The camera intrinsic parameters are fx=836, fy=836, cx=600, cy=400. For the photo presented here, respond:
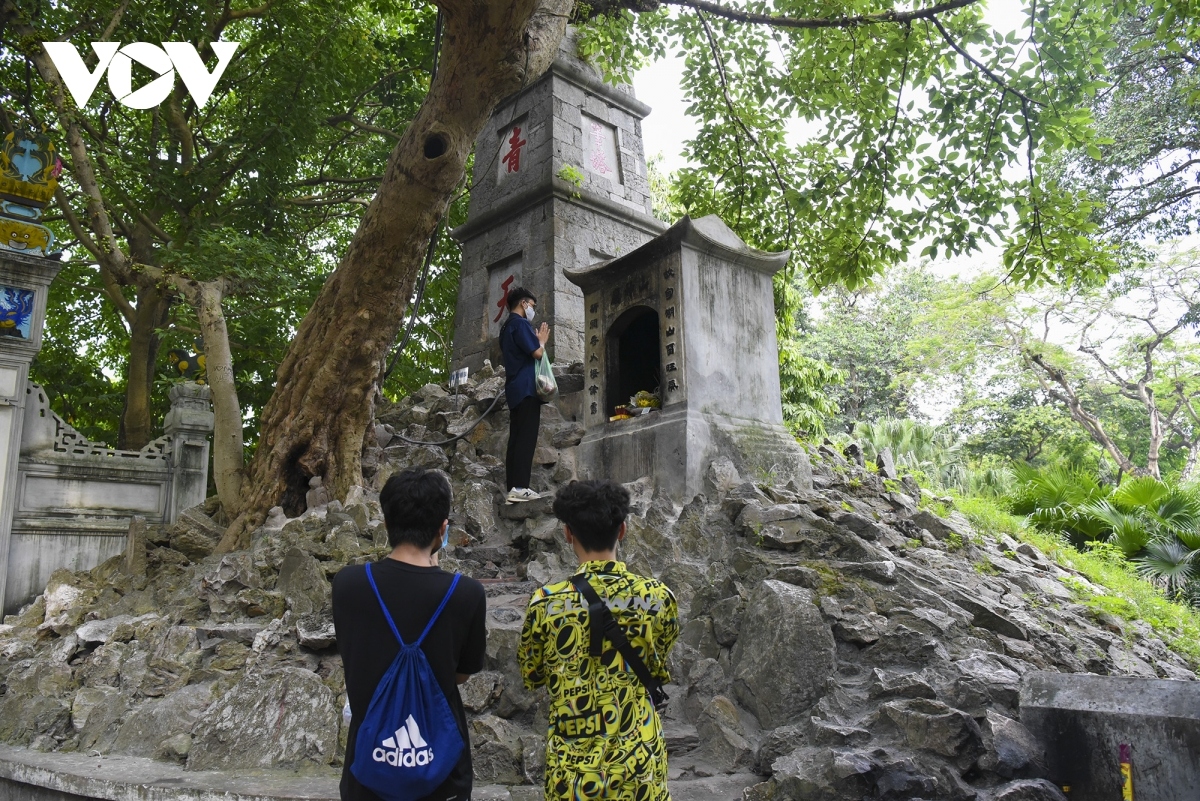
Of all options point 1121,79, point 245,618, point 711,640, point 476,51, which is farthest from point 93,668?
point 1121,79

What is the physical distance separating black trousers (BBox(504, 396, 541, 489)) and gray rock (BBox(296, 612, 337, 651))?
2.17m

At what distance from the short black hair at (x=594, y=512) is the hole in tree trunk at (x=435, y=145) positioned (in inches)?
207

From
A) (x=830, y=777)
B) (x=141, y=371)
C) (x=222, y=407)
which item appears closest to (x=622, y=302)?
(x=222, y=407)

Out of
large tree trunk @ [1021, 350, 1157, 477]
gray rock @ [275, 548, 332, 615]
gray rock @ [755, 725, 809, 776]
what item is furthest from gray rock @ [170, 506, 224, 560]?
large tree trunk @ [1021, 350, 1157, 477]

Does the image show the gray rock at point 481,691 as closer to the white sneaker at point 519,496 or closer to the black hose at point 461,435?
the white sneaker at point 519,496

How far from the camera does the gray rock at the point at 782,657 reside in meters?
4.67

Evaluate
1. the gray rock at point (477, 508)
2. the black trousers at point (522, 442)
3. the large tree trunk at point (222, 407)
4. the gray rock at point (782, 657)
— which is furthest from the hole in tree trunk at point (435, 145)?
the gray rock at point (782, 657)

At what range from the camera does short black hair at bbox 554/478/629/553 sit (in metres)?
2.68

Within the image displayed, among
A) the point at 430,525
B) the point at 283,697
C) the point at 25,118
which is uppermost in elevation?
the point at 25,118

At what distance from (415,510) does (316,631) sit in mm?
3536

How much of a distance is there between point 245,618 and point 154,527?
2544 mm

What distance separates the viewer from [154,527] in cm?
812

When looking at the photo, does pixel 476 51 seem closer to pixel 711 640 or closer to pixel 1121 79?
pixel 711 640

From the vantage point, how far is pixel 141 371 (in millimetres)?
12617
